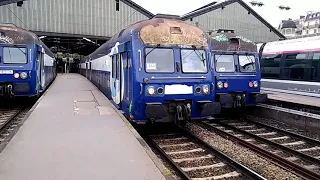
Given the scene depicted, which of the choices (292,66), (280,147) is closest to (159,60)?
(280,147)

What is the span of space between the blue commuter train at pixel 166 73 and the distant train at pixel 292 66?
663 centimetres

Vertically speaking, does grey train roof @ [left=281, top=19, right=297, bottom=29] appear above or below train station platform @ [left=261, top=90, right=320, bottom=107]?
above

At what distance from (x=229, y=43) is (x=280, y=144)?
421 cm

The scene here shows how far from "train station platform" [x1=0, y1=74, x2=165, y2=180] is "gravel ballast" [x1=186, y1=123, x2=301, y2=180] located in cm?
232

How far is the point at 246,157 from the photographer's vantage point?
651 cm

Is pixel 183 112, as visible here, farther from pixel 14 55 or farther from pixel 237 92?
pixel 14 55

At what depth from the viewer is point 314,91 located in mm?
12164

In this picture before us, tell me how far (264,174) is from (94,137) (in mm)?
3399

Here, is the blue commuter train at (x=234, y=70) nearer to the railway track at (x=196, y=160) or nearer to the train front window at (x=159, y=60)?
the railway track at (x=196, y=160)

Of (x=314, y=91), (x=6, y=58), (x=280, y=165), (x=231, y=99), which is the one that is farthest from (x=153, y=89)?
(x=314, y=91)

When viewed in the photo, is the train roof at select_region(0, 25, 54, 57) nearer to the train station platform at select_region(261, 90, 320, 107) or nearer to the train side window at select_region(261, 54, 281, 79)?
the train station platform at select_region(261, 90, 320, 107)

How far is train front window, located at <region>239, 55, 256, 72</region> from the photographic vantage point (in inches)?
410

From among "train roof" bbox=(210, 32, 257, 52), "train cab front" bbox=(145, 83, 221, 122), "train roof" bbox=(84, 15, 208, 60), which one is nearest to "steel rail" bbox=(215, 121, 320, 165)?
"train cab front" bbox=(145, 83, 221, 122)

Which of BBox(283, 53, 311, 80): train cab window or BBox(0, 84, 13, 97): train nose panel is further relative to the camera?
BBox(283, 53, 311, 80): train cab window
